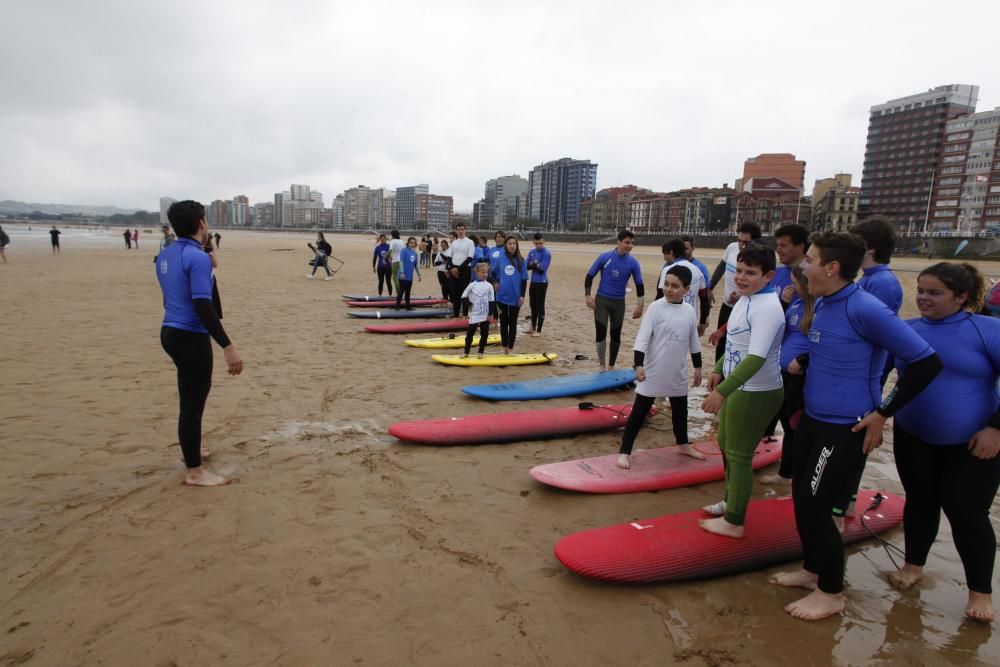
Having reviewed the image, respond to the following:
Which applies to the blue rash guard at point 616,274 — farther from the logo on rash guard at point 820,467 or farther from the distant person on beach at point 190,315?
the distant person on beach at point 190,315

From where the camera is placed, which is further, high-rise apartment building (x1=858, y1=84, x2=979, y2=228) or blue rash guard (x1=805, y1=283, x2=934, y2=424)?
high-rise apartment building (x1=858, y1=84, x2=979, y2=228)

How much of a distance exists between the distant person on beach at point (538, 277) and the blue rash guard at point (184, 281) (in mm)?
6391

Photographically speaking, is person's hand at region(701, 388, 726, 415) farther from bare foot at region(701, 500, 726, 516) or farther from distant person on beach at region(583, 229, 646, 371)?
distant person on beach at region(583, 229, 646, 371)

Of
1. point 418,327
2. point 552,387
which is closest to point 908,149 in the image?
point 418,327

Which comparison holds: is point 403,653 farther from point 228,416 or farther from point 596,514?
point 228,416

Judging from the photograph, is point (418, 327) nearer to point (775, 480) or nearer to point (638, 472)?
point (638, 472)

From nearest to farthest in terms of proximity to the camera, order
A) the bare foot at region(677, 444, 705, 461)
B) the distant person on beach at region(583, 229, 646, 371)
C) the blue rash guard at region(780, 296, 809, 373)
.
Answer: the blue rash guard at region(780, 296, 809, 373), the bare foot at region(677, 444, 705, 461), the distant person on beach at region(583, 229, 646, 371)

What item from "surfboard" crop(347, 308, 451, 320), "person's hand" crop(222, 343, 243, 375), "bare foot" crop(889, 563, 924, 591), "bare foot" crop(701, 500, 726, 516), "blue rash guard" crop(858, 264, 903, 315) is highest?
"blue rash guard" crop(858, 264, 903, 315)

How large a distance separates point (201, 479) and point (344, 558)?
5.31ft

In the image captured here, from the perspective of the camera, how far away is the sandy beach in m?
2.56

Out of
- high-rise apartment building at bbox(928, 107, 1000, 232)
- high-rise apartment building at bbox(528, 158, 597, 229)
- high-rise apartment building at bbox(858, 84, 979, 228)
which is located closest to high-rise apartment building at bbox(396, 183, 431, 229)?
high-rise apartment building at bbox(528, 158, 597, 229)

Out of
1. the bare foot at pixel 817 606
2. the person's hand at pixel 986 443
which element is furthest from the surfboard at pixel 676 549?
the person's hand at pixel 986 443

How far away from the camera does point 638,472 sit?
438 centimetres

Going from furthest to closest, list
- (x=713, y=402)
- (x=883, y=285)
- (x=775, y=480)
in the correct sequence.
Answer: (x=775, y=480)
(x=883, y=285)
(x=713, y=402)
